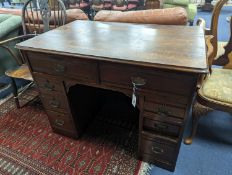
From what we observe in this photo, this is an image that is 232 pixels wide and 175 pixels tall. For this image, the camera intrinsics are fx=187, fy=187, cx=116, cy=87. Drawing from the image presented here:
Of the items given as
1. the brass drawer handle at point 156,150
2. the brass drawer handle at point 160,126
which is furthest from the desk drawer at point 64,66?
the brass drawer handle at point 156,150

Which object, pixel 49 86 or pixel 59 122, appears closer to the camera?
pixel 49 86

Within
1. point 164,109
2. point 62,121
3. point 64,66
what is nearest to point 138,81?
point 164,109

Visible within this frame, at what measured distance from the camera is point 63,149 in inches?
55.7

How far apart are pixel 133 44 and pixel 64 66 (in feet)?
1.29

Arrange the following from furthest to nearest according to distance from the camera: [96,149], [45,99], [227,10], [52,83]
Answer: [227,10]
[96,149]
[45,99]
[52,83]

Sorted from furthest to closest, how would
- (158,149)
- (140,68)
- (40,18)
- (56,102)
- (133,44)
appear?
(40,18) < (56,102) < (158,149) < (133,44) < (140,68)

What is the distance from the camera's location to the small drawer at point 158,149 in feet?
3.62

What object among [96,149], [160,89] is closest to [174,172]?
[96,149]

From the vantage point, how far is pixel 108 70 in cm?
93

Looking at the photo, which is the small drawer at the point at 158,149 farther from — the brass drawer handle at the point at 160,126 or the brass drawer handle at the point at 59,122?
the brass drawer handle at the point at 59,122

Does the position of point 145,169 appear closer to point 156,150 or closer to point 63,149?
point 156,150

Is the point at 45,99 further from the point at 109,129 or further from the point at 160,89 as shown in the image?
the point at 160,89

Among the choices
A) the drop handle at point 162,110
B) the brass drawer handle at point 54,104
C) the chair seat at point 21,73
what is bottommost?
the brass drawer handle at point 54,104

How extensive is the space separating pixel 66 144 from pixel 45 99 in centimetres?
40
